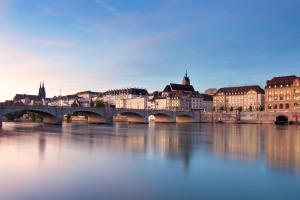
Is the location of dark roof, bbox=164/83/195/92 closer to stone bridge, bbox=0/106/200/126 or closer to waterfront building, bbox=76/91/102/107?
stone bridge, bbox=0/106/200/126

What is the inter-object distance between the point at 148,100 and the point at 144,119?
6164cm

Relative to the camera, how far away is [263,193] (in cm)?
1577

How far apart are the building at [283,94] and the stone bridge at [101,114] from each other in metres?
22.2

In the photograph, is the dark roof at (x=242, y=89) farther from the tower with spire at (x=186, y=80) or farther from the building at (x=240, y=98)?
the tower with spire at (x=186, y=80)

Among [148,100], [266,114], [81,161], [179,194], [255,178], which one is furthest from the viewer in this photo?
[148,100]

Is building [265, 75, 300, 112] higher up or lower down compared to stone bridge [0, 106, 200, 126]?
higher up

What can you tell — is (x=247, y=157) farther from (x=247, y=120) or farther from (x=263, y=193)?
(x=247, y=120)

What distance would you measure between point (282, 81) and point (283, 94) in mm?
4471

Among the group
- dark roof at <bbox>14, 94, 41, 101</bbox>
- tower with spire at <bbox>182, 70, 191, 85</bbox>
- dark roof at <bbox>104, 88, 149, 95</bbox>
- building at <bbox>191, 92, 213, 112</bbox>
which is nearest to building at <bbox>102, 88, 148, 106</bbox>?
dark roof at <bbox>104, 88, 149, 95</bbox>

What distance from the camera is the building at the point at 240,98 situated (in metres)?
120

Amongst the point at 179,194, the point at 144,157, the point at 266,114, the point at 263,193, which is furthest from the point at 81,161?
the point at 266,114

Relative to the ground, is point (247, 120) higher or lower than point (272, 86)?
lower

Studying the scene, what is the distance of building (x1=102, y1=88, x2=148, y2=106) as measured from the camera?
540ft

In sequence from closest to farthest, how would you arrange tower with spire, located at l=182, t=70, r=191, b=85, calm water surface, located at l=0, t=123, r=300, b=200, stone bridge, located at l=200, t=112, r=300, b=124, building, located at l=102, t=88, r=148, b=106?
calm water surface, located at l=0, t=123, r=300, b=200
stone bridge, located at l=200, t=112, r=300, b=124
tower with spire, located at l=182, t=70, r=191, b=85
building, located at l=102, t=88, r=148, b=106
